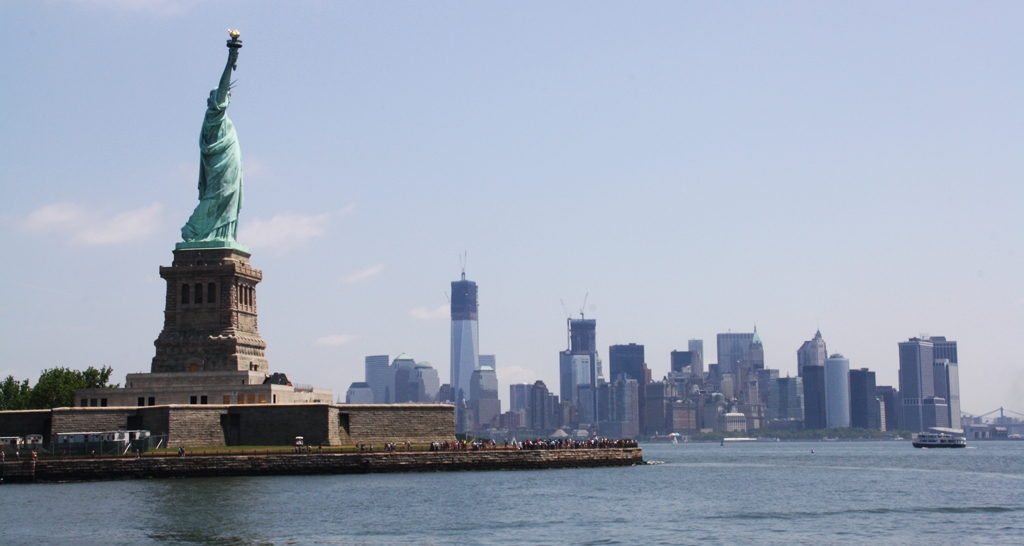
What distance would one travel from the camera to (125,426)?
8244 cm

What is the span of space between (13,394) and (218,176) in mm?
26140

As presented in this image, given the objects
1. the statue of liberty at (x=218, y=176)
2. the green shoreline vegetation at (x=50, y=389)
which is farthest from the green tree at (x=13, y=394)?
the statue of liberty at (x=218, y=176)

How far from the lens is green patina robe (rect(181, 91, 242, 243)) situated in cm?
9344

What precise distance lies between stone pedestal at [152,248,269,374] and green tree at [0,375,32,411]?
1630 cm

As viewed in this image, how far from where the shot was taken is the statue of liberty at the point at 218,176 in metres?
93.3

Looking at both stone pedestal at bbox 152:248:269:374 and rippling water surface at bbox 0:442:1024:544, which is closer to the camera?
rippling water surface at bbox 0:442:1024:544

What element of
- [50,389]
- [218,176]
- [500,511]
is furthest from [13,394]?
[500,511]

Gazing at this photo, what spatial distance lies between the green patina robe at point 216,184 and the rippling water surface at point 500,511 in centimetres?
2294

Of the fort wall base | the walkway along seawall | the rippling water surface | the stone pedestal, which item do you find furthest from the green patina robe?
the rippling water surface

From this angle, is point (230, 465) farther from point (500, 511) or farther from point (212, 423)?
point (500, 511)

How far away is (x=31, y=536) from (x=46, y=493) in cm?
1784

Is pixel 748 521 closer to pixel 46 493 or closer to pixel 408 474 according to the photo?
pixel 408 474

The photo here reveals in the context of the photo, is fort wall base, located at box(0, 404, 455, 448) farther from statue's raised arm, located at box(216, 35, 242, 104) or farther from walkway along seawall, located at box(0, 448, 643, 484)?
statue's raised arm, located at box(216, 35, 242, 104)

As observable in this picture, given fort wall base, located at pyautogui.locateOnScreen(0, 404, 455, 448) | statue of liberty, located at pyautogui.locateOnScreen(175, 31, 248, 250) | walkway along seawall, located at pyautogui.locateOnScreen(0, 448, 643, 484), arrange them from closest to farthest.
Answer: walkway along seawall, located at pyautogui.locateOnScreen(0, 448, 643, 484) → fort wall base, located at pyautogui.locateOnScreen(0, 404, 455, 448) → statue of liberty, located at pyautogui.locateOnScreen(175, 31, 248, 250)
